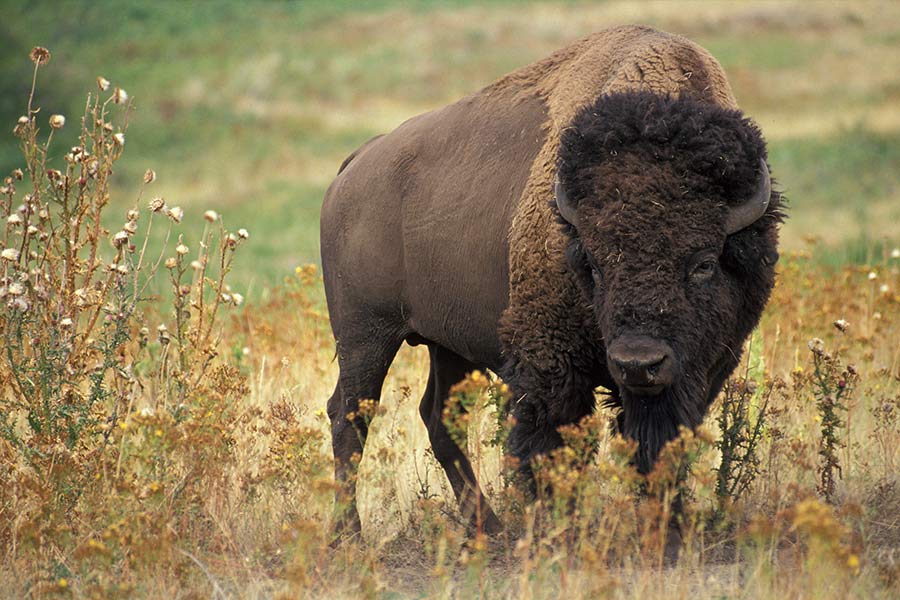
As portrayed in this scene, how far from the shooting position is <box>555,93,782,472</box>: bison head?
4.77 meters

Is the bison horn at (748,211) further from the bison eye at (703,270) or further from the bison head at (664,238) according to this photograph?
the bison eye at (703,270)

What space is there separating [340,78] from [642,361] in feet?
146

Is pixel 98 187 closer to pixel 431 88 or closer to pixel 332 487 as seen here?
pixel 332 487

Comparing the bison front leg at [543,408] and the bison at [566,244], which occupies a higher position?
the bison at [566,244]

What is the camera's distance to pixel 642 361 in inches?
181

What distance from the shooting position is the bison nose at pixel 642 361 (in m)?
4.63

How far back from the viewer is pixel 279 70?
49.3 metres

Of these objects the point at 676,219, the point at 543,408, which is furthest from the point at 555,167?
the point at 543,408

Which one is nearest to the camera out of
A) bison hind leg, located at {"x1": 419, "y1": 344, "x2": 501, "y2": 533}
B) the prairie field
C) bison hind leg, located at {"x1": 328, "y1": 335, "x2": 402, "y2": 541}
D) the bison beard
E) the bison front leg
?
the prairie field

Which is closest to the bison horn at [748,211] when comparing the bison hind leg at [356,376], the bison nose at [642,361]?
the bison nose at [642,361]

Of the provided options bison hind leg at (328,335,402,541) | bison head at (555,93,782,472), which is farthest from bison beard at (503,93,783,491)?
bison hind leg at (328,335,402,541)

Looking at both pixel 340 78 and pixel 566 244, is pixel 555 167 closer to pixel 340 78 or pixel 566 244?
pixel 566 244

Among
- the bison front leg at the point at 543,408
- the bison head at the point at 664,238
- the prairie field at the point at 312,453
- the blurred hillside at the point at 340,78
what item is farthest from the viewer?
the blurred hillside at the point at 340,78

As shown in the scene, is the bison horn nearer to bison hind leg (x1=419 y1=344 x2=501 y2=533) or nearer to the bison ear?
the bison ear
